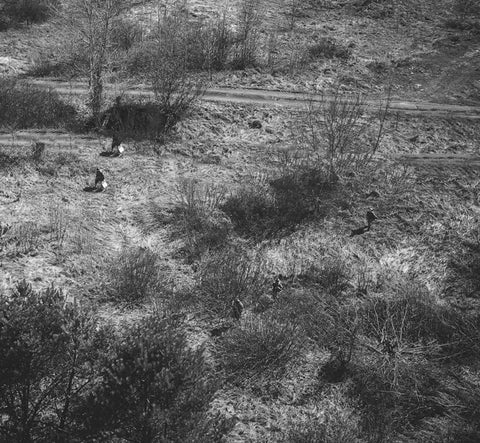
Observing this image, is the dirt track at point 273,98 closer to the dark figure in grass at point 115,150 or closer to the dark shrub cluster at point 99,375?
the dark figure in grass at point 115,150

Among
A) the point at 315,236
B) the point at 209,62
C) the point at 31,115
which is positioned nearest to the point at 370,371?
the point at 315,236

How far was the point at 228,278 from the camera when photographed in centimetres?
1398

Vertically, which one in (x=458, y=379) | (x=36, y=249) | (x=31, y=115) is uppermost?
(x=31, y=115)

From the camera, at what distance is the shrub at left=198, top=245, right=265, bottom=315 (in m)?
13.5

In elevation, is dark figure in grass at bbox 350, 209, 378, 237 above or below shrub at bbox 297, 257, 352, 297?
above

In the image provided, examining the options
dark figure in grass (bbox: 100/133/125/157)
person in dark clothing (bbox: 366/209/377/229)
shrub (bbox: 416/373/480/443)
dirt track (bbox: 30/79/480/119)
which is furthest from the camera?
dirt track (bbox: 30/79/480/119)

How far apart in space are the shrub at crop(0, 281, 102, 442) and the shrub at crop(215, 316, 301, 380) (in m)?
3.07

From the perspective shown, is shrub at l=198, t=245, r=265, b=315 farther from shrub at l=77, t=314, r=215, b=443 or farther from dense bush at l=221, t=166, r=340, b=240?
shrub at l=77, t=314, r=215, b=443

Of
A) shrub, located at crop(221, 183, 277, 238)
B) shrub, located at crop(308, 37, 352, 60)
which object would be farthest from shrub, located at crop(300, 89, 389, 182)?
shrub, located at crop(308, 37, 352, 60)

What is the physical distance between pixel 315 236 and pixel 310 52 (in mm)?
10536

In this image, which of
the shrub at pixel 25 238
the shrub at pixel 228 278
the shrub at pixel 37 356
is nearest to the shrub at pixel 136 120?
the shrub at pixel 25 238

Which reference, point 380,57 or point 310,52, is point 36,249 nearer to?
point 310,52

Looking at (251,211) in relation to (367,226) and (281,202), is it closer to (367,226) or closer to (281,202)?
(281,202)

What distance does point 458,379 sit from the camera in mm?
12547
